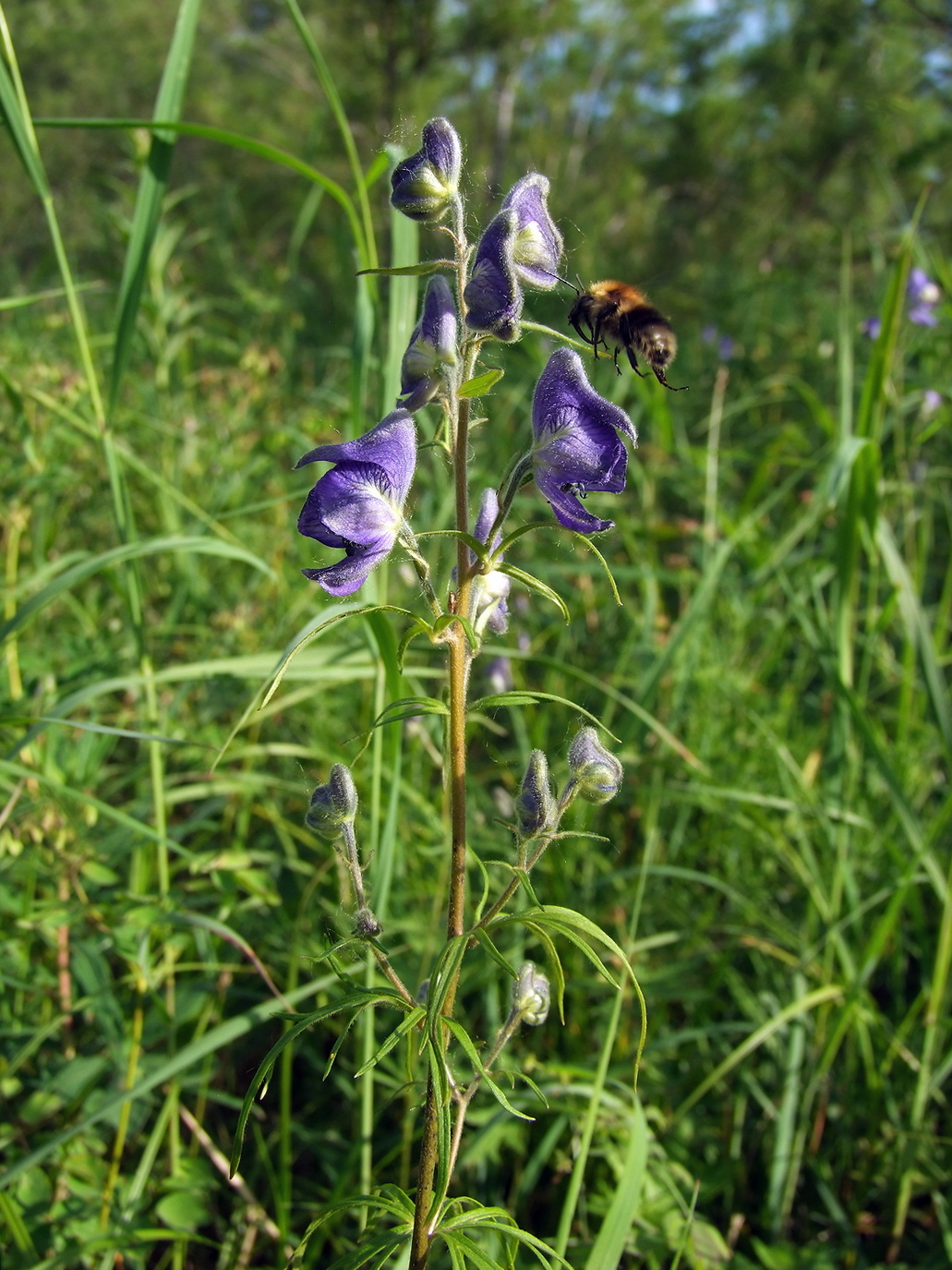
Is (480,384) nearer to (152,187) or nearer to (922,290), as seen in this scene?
(152,187)

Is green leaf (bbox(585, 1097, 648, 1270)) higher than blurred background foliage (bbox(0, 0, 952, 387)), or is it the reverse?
blurred background foliage (bbox(0, 0, 952, 387))

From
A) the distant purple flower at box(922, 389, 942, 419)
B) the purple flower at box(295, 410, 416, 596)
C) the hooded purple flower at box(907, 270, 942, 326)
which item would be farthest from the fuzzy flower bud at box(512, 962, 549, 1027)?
the hooded purple flower at box(907, 270, 942, 326)

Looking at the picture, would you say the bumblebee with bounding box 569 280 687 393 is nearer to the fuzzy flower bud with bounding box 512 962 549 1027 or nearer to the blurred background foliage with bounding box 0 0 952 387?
the blurred background foliage with bounding box 0 0 952 387

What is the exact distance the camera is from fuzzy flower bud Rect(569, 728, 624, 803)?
144cm

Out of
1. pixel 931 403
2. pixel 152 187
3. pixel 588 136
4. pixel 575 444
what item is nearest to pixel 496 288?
pixel 575 444

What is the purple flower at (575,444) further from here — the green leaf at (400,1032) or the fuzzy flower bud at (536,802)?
A: the green leaf at (400,1032)

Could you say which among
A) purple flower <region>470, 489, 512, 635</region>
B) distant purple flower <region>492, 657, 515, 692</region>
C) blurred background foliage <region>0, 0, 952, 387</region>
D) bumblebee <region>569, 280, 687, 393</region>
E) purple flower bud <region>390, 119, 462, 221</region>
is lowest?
distant purple flower <region>492, 657, 515, 692</region>

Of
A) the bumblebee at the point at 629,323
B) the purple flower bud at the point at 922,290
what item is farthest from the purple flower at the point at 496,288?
the purple flower bud at the point at 922,290

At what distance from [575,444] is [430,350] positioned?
0.76 ft

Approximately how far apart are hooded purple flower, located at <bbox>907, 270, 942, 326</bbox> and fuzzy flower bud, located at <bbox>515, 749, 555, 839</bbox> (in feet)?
13.6

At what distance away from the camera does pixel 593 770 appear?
1438 millimetres

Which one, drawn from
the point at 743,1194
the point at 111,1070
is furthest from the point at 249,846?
the point at 743,1194

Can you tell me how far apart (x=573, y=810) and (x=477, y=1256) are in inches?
72.8

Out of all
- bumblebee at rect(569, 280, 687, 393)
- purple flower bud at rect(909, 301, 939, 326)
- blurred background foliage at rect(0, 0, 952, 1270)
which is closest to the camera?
Result: bumblebee at rect(569, 280, 687, 393)
